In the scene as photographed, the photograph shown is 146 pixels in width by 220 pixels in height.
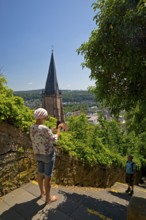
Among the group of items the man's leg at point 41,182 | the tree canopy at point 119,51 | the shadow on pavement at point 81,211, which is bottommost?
the shadow on pavement at point 81,211

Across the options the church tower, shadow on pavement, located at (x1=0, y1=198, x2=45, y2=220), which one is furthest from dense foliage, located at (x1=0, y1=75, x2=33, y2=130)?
the church tower

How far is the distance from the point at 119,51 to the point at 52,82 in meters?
51.1

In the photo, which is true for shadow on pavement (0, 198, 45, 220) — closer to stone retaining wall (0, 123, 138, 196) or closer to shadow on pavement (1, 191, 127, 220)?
shadow on pavement (1, 191, 127, 220)

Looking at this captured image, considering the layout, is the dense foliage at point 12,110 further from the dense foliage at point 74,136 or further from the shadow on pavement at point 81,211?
the shadow on pavement at point 81,211

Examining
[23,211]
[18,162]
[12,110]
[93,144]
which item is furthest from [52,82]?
[23,211]

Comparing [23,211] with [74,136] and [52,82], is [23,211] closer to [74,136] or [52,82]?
[74,136]

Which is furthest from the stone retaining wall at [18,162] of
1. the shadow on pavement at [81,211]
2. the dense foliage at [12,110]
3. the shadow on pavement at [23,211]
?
the shadow on pavement at [81,211]

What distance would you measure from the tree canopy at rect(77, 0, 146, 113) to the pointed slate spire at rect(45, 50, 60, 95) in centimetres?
4932

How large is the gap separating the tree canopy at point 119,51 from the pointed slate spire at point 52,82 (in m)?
49.3

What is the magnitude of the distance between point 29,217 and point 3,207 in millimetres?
540

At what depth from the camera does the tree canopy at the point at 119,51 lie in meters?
4.91

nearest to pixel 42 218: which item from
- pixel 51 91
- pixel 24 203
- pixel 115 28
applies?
pixel 24 203

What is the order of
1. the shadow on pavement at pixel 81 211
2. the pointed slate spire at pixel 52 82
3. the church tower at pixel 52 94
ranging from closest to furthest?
the shadow on pavement at pixel 81 211 → the church tower at pixel 52 94 → the pointed slate spire at pixel 52 82

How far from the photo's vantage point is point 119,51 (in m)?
5.62
